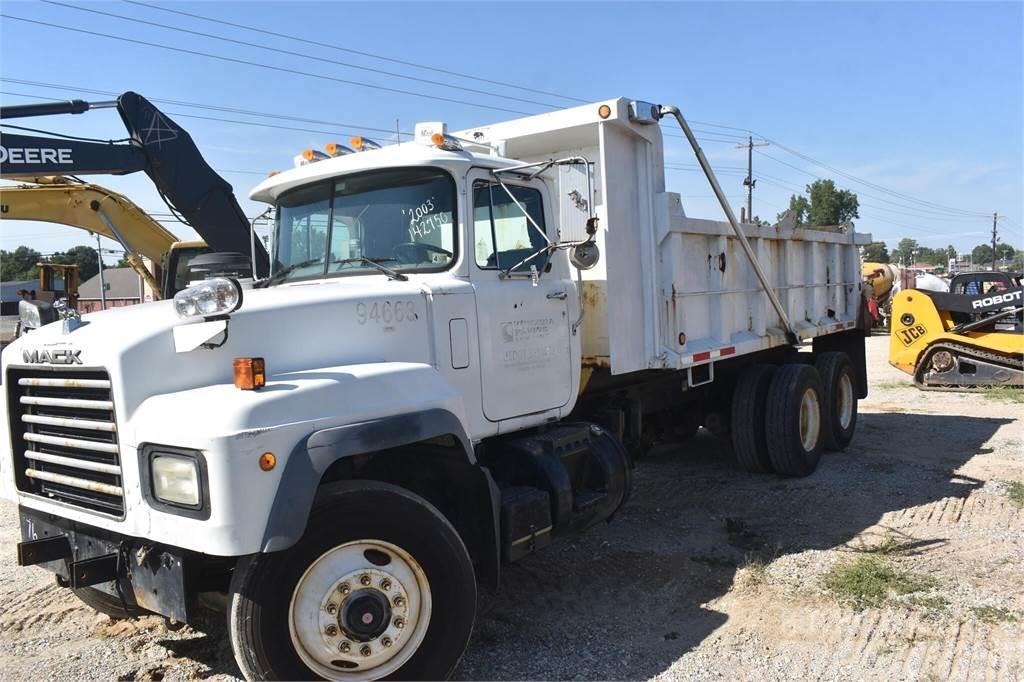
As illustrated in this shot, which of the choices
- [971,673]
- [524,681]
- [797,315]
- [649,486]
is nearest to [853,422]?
[797,315]

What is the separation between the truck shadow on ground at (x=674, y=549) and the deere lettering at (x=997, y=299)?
14.7ft

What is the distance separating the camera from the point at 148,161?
417 inches

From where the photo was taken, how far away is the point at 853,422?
29.6 ft

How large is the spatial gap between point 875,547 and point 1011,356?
28.9 ft

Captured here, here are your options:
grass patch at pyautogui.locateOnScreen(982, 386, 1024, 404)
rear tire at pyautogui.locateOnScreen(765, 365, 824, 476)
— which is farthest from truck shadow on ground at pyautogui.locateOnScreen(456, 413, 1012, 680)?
grass patch at pyautogui.locateOnScreen(982, 386, 1024, 404)

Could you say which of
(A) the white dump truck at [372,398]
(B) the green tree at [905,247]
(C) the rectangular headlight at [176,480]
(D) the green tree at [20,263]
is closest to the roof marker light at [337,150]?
(A) the white dump truck at [372,398]

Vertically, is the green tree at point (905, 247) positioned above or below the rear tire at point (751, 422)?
above

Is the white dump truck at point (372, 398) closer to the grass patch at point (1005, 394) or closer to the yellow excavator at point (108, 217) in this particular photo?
the yellow excavator at point (108, 217)

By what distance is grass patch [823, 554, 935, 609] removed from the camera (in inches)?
182

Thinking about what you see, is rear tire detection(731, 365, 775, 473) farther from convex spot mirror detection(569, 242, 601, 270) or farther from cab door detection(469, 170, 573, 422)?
convex spot mirror detection(569, 242, 601, 270)

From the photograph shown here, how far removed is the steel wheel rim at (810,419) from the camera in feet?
25.6

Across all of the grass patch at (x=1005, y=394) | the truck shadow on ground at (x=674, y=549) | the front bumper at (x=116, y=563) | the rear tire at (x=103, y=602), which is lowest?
the truck shadow on ground at (x=674, y=549)

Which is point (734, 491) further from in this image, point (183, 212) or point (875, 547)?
point (183, 212)

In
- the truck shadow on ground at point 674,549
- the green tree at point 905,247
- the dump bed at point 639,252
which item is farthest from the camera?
the green tree at point 905,247
